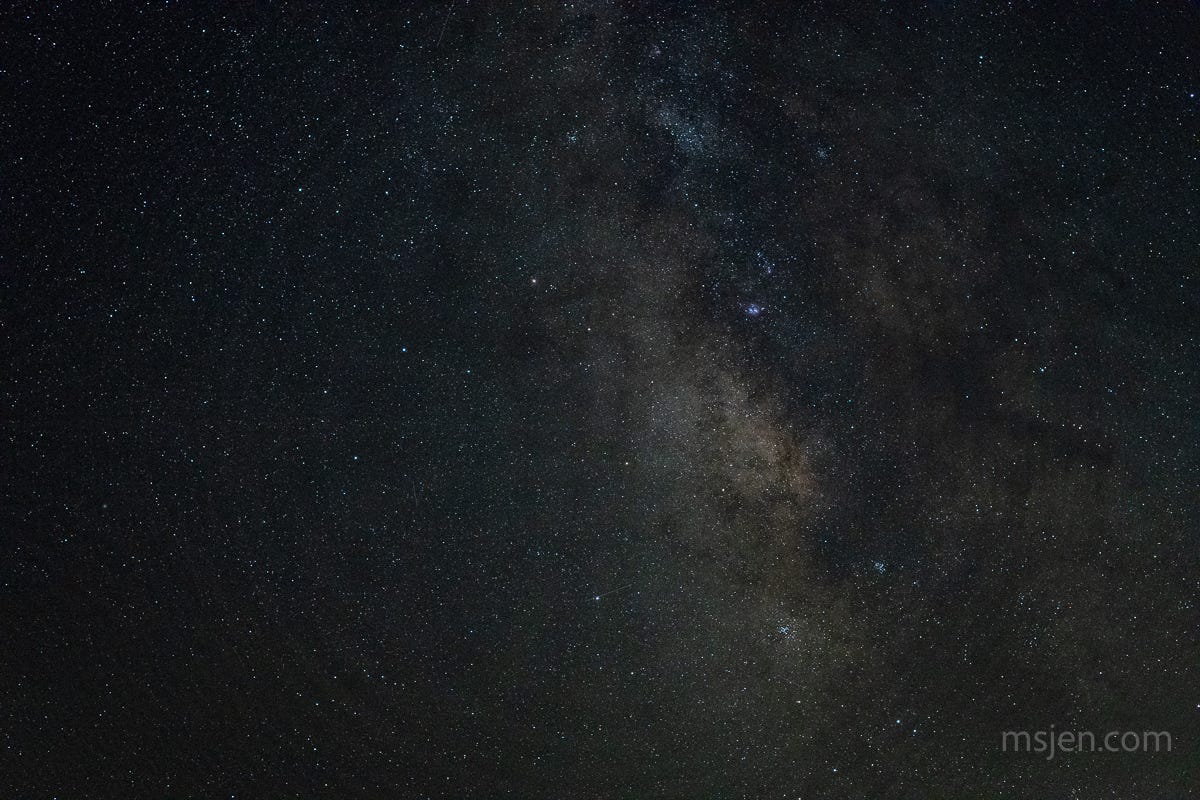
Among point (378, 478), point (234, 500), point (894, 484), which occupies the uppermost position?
point (894, 484)

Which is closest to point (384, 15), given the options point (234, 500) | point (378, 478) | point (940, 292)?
point (378, 478)

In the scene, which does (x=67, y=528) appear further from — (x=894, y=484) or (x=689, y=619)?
(x=894, y=484)

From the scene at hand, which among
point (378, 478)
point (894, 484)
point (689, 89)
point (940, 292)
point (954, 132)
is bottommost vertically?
point (378, 478)

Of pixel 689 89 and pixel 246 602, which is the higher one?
pixel 689 89

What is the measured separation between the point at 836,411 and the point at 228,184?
187 cm

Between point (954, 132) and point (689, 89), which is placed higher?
point (954, 132)

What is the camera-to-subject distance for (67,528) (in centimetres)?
190

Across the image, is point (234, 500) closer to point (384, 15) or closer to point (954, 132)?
point (384, 15)

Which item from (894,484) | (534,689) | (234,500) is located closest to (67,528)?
(234,500)

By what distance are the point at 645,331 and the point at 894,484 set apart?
3.08 ft

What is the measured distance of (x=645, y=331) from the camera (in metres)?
2.01

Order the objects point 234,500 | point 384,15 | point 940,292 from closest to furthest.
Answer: point 384,15 < point 234,500 < point 940,292

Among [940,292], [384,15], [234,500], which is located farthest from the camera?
[940,292]

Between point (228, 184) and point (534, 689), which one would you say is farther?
point (534, 689)
